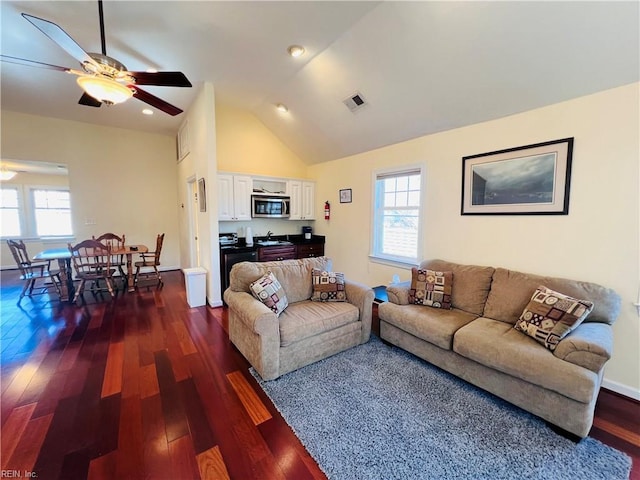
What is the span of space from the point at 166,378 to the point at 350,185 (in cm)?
374

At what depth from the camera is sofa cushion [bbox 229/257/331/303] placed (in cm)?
267

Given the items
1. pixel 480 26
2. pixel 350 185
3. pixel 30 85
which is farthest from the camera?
pixel 350 185

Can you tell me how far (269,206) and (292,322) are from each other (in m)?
3.02

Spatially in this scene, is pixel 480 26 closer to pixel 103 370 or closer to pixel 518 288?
pixel 518 288

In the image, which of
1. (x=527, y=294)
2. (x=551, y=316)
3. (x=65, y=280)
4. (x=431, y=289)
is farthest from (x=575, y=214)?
(x=65, y=280)

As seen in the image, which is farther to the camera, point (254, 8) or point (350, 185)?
point (350, 185)

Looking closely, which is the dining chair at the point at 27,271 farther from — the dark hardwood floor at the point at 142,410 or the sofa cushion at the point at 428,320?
the sofa cushion at the point at 428,320

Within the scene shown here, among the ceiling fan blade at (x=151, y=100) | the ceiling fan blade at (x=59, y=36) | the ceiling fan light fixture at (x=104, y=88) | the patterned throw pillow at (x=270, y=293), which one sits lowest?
the patterned throw pillow at (x=270, y=293)

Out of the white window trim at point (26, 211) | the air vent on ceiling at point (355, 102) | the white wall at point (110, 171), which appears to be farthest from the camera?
the white window trim at point (26, 211)

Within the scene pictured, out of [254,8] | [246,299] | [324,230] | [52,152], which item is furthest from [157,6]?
[52,152]

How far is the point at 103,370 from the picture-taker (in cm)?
232

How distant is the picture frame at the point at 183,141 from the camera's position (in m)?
4.84

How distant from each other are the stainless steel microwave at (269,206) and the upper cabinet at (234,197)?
0.11m

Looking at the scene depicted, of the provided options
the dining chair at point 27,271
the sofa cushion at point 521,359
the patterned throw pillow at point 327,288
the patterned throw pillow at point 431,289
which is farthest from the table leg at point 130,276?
the sofa cushion at point 521,359
